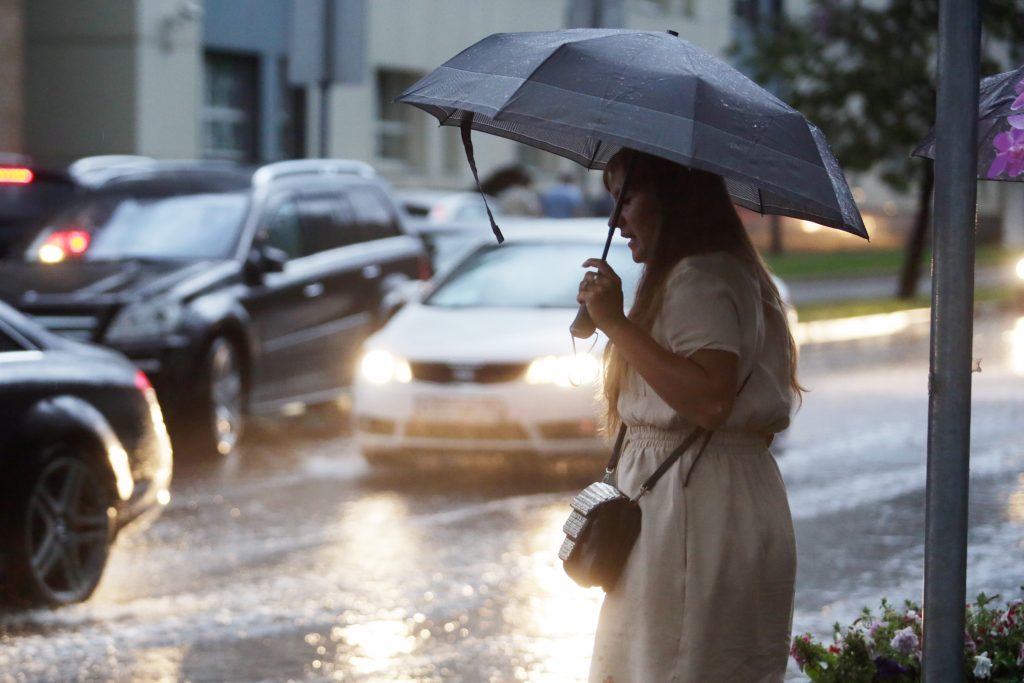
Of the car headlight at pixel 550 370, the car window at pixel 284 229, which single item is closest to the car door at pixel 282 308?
the car window at pixel 284 229

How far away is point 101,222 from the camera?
44.9ft

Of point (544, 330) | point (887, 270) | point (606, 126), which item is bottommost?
point (887, 270)

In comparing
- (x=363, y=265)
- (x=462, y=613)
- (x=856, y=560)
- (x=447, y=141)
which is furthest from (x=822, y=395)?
(x=447, y=141)

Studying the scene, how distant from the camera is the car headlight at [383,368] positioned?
11.6 m

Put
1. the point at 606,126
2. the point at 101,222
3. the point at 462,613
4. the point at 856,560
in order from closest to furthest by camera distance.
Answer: the point at 606,126 < the point at 462,613 < the point at 856,560 < the point at 101,222

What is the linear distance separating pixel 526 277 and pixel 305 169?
3.23m

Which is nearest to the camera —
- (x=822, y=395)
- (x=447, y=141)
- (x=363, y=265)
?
(x=363, y=265)

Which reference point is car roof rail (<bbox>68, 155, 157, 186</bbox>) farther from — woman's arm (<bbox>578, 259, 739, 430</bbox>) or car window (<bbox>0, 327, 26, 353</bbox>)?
woman's arm (<bbox>578, 259, 739, 430</bbox>)

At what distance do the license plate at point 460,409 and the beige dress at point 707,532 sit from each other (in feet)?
23.9

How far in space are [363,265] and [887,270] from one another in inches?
1021

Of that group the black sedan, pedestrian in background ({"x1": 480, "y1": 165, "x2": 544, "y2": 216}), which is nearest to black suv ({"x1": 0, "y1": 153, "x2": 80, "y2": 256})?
the black sedan

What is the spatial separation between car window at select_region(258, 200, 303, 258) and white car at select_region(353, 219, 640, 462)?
2021 mm

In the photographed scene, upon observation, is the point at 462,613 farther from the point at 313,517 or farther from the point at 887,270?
the point at 887,270

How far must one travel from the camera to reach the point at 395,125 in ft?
112
